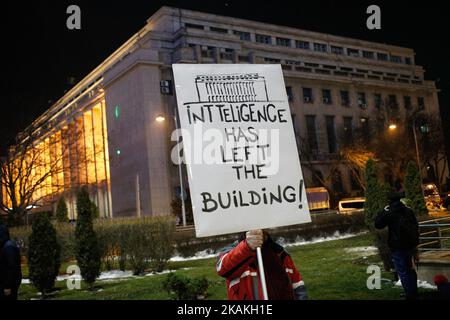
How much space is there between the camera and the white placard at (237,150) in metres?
3.74

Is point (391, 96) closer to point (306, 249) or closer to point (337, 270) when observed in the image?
point (306, 249)

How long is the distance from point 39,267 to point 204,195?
10.7 meters

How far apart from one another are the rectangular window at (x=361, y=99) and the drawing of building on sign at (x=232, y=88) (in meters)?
65.6

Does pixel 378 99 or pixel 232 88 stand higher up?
pixel 378 99

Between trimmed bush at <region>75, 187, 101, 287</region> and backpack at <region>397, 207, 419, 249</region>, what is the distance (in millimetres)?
9055

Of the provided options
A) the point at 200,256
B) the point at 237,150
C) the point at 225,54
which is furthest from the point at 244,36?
the point at 237,150

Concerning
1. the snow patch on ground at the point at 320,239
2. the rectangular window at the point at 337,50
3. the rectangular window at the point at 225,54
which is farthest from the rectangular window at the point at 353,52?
the snow patch on ground at the point at 320,239

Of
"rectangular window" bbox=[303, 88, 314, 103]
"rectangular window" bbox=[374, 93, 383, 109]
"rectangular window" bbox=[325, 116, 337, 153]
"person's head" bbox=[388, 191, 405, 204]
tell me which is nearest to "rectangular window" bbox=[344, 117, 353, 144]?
"rectangular window" bbox=[325, 116, 337, 153]

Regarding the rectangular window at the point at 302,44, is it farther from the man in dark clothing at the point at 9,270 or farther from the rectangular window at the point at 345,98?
the man in dark clothing at the point at 9,270

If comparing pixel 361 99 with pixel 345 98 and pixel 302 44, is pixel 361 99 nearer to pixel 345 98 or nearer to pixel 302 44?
pixel 345 98

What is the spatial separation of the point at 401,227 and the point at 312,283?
401 cm

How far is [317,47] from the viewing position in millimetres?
75375

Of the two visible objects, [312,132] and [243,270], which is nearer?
[243,270]
